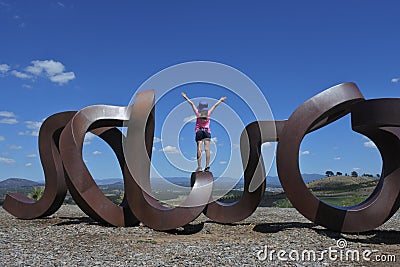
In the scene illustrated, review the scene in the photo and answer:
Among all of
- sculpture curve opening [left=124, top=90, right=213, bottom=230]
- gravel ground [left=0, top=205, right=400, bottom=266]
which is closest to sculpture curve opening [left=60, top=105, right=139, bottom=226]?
gravel ground [left=0, top=205, right=400, bottom=266]

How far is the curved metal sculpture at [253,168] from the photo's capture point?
10469mm

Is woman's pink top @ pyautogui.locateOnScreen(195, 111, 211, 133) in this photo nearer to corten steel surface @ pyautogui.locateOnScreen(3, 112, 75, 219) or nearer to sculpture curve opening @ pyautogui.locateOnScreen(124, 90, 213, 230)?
sculpture curve opening @ pyautogui.locateOnScreen(124, 90, 213, 230)

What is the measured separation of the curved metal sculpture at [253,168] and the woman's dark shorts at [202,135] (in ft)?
3.76

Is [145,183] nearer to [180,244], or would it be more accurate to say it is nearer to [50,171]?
[180,244]

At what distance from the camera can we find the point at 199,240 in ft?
32.9

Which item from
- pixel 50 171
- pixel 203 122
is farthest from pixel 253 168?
pixel 50 171

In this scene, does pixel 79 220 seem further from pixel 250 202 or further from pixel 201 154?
pixel 250 202

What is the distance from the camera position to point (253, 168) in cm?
1231

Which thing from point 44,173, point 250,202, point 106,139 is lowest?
point 250,202

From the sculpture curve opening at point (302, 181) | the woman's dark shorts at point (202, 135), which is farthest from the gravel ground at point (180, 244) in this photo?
the woman's dark shorts at point (202, 135)

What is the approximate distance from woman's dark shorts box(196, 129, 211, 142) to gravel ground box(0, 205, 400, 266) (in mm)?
2569

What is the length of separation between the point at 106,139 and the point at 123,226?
9.51 ft

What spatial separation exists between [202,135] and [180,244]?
364 centimetres

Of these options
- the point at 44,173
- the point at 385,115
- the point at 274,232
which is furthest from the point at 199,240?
the point at 44,173
